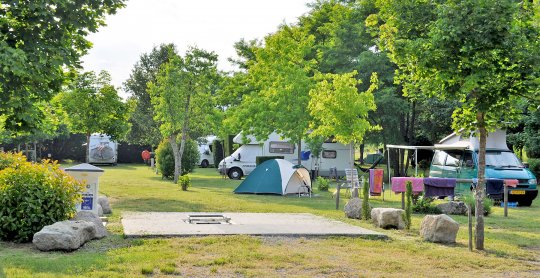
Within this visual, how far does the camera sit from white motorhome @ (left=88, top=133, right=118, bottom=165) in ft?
135

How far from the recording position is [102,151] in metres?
41.2

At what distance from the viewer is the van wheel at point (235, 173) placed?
2891 centimetres

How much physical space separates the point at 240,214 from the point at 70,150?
34847 mm

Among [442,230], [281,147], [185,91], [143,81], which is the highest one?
[143,81]

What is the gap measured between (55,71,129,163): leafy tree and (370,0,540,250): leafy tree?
13.4 m

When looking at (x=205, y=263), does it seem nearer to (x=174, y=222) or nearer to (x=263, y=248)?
(x=263, y=248)

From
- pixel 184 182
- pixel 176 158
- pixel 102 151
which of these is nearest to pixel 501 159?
pixel 184 182

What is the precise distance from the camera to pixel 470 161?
1911 cm

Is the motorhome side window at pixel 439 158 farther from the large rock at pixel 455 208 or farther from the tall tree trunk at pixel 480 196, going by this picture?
the tall tree trunk at pixel 480 196

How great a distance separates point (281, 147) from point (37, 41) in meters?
22.2

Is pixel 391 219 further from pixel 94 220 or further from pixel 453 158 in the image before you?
pixel 453 158

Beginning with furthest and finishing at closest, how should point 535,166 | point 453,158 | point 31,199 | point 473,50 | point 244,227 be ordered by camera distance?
1. point 535,166
2. point 453,158
3. point 244,227
4. point 31,199
5. point 473,50

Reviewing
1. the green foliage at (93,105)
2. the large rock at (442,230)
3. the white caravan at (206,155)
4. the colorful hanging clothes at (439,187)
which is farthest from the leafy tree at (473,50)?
the white caravan at (206,155)

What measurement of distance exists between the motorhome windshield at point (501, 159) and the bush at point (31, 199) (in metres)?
13.8
